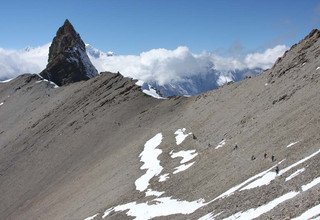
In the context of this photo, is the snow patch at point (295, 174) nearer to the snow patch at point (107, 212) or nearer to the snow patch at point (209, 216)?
the snow patch at point (209, 216)

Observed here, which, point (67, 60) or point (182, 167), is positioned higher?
point (67, 60)

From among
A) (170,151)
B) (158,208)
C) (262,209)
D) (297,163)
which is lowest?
(262,209)

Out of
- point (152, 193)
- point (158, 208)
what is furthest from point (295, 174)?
point (152, 193)

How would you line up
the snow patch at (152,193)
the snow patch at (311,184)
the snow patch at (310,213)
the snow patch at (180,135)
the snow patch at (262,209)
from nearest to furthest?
1. the snow patch at (310,213)
2. the snow patch at (311,184)
3. the snow patch at (262,209)
4. the snow patch at (152,193)
5. the snow patch at (180,135)

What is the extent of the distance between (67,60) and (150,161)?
4681 inches

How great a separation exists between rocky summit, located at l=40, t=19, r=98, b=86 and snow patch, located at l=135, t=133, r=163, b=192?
100 meters

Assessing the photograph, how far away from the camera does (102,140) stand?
9812 cm

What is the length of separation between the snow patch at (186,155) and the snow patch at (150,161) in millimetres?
2917

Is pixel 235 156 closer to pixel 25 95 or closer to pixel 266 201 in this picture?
pixel 266 201

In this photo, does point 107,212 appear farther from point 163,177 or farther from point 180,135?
point 180,135

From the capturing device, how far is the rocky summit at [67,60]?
17438cm

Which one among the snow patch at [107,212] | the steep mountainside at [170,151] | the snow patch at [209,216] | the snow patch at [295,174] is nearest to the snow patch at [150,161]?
the steep mountainside at [170,151]

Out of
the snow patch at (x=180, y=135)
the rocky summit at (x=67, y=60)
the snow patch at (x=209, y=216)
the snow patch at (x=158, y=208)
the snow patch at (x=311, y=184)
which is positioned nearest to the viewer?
the snow patch at (x=311, y=184)

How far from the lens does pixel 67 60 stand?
17888 cm
